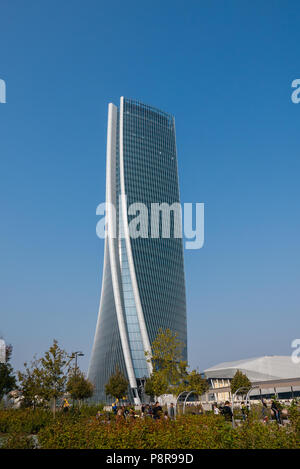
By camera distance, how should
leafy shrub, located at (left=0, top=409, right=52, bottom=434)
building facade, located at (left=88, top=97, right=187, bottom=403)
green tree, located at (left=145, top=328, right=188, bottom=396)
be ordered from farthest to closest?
building facade, located at (left=88, top=97, right=187, bottom=403), green tree, located at (left=145, top=328, right=188, bottom=396), leafy shrub, located at (left=0, top=409, right=52, bottom=434)

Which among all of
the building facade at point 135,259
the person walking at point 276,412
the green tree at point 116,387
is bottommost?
the green tree at point 116,387

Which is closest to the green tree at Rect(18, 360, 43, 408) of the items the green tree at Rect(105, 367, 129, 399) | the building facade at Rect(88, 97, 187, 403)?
the green tree at Rect(105, 367, 129, 399)

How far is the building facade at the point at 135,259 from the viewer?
3383 inches

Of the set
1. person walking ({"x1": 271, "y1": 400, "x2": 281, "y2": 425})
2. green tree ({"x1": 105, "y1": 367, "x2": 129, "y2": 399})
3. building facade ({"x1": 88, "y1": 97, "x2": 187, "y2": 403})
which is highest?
building facade ({"x1": 88, "y1": 97, "x2": 187, "y2": 403})

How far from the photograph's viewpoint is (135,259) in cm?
9019

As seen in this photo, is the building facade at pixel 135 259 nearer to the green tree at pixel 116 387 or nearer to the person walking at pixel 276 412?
the green tree at pixel 116 387

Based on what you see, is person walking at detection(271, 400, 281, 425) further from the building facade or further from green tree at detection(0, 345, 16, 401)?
the building facade

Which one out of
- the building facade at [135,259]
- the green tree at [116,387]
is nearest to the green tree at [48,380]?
the green tree at [116,387]

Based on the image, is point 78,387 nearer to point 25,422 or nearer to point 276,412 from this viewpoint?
point 25,422

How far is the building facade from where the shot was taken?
85938mm

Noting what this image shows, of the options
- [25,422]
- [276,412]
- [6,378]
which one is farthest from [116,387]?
[276,412]

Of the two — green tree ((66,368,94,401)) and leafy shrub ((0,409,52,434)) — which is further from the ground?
leafy shrub ((0,409,52,434))

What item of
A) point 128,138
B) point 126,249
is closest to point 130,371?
point 126,249
